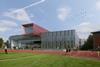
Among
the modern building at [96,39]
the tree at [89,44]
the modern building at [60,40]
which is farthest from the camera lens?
the modern building at [60,40]

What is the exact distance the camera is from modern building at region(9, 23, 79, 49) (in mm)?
89125

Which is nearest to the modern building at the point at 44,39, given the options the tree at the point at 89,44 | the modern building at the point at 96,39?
the tree at the point at 89,44

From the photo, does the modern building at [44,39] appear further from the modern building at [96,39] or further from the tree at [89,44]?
the modern building at [96,39]

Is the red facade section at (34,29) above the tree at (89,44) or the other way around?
above

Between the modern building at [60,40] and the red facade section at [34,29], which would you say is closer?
the modern building at [60,40]

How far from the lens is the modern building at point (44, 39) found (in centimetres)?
8912

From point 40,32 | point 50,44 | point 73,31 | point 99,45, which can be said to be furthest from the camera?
point 40,32

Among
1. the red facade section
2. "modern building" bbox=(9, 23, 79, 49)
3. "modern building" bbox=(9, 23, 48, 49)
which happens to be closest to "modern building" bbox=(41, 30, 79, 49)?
"modern building" bbox=(9, 23, 79, 49)

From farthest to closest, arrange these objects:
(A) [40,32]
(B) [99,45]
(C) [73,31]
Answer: (A) [40,32], (C) [73,31], (B) [99,45]

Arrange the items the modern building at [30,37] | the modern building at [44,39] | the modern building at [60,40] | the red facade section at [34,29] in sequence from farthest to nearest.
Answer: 1. the red facade section at [34,29]
2. the modern building at [30,37]
3. the modern building at [44,39]
4. the modern building at [60,40]

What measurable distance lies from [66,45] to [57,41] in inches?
212

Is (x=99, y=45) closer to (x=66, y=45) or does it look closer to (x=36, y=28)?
(x=66, y=45)

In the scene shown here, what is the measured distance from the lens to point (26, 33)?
10788 centimetres

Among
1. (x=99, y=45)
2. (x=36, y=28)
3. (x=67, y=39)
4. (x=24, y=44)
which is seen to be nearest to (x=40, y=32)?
(x=36, y=28)
